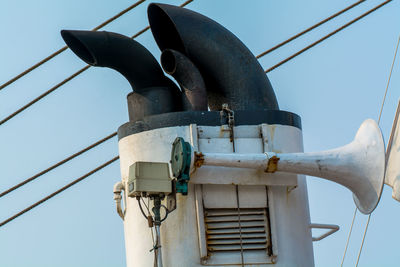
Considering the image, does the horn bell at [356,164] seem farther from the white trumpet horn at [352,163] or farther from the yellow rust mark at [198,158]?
the yellow rust mark at [198,158]

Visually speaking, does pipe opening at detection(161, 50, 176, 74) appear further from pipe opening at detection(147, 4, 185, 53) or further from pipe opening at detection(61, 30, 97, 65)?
pipe opening at detection(61, 30, 97, 65)

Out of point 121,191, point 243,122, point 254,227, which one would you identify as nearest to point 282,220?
point 254,227

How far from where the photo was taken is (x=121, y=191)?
428 inches

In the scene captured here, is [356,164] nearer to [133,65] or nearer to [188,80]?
[188,80]

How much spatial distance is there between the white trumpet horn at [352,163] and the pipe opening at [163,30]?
1969 mm

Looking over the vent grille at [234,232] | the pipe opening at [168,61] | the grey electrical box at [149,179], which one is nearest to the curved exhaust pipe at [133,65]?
the pipe opening at [168,61]

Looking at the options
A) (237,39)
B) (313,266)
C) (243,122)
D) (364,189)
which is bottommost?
(313,266)

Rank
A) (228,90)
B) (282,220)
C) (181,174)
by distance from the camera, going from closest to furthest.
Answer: (181,174), (282,220), (228,90)

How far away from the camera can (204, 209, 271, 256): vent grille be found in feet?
33.2

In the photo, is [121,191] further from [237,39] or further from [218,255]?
[237,39]

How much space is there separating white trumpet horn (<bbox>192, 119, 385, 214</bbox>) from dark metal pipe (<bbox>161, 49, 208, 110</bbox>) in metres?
1.16

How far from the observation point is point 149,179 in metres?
9.78

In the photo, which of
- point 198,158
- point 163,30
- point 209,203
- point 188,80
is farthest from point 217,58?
point 209,203

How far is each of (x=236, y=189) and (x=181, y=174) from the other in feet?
2.72
